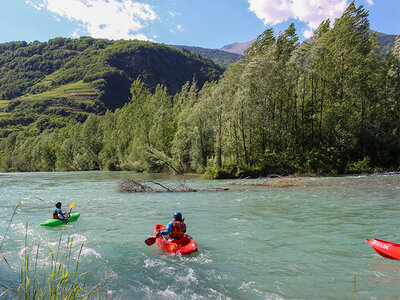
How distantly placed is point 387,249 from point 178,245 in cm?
597

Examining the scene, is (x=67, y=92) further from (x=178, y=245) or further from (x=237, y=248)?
(x=237, y=248)

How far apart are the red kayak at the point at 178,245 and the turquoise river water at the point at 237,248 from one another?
233mm

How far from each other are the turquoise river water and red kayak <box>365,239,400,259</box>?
23cm

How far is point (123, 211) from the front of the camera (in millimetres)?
15195

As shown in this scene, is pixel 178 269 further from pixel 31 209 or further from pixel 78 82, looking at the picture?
pixel 78 82

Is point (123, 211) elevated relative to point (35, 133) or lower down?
lower down

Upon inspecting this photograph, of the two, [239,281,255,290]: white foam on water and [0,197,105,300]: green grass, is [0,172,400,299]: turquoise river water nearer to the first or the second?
[239,281,255,290]: white foam on water

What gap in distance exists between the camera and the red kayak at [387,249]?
24.3 ft

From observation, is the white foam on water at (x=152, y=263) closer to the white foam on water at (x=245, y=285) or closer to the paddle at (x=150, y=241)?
the paddle at (x=150, y=241)

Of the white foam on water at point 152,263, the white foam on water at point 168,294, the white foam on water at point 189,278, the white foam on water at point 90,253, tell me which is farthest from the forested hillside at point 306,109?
the white foam on water at point 168,294

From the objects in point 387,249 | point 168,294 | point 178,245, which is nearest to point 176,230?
point 178,245

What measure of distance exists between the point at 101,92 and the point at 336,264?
169 meters

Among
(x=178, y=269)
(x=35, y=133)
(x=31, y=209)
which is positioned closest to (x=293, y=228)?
(x=178, y=269)

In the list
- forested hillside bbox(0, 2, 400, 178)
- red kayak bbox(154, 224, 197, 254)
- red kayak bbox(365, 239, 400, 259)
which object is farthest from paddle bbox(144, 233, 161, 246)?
forested hillside bbox(0, 2, 400, 178)
